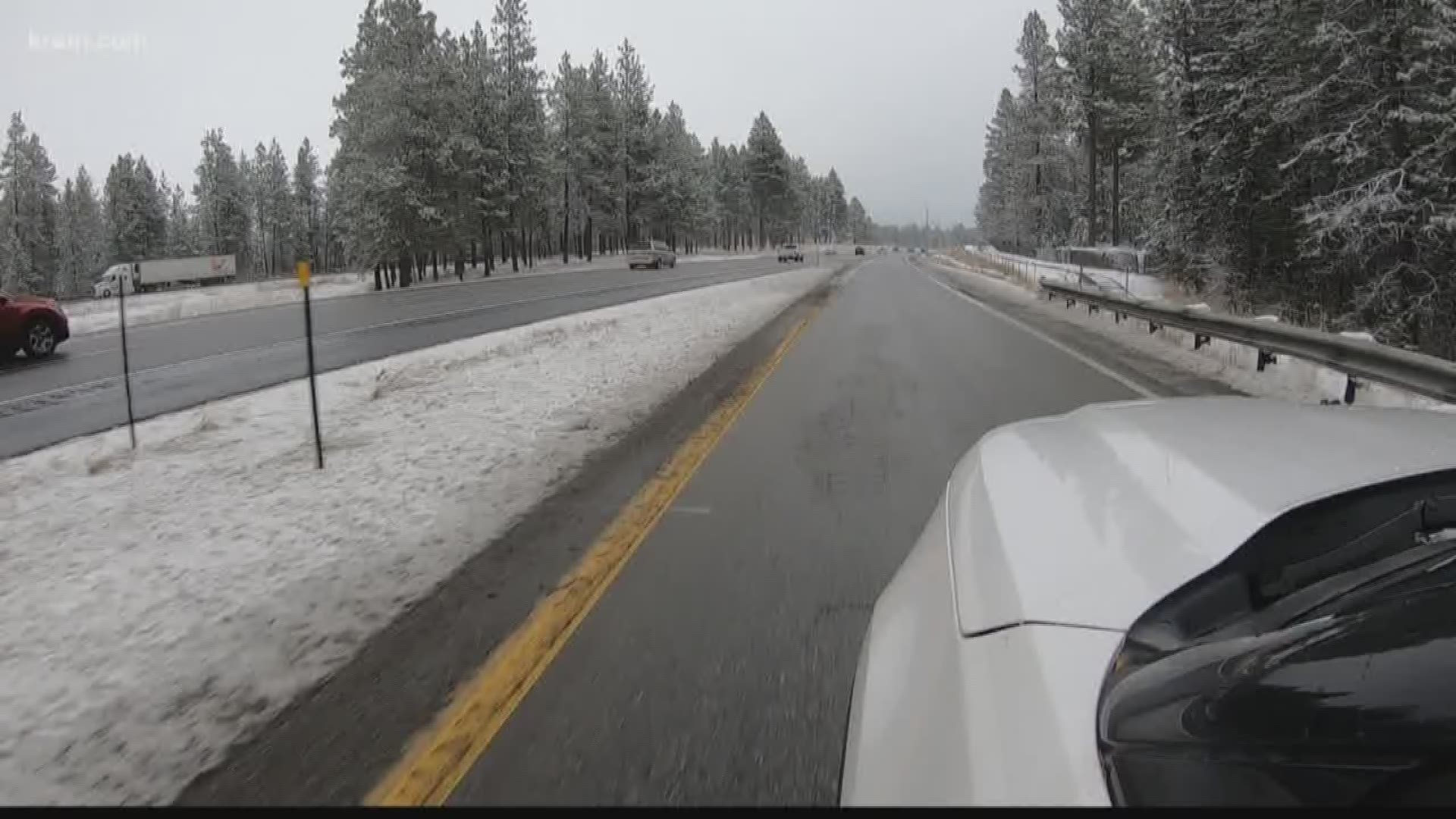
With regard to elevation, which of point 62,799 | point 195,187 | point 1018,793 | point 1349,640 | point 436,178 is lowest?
point 62,799

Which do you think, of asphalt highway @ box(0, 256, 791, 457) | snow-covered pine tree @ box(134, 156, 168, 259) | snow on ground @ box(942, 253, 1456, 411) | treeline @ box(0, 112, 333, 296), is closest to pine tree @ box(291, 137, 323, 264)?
treeline @ box(0, 112, 333, 296)

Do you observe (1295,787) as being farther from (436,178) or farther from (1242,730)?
(436,178)

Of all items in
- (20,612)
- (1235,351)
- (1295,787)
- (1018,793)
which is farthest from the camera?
(1235,351)

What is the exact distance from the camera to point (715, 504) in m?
5.88

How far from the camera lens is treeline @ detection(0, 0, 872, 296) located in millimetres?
42375

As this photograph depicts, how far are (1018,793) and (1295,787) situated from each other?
0.32 metres

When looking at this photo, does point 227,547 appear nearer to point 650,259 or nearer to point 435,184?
point 435,184

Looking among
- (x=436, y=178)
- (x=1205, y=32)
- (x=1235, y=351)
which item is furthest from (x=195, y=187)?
(x=1235, y=351)

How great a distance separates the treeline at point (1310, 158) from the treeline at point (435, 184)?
1240 inches

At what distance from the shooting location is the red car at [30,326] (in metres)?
16.0

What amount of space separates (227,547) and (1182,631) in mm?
5064

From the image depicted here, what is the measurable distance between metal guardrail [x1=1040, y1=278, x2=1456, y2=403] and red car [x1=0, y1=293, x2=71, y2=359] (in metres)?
19.3

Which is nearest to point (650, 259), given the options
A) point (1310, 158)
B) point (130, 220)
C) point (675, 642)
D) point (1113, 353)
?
point (1310, 158)

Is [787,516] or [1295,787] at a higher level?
[1295,787]
